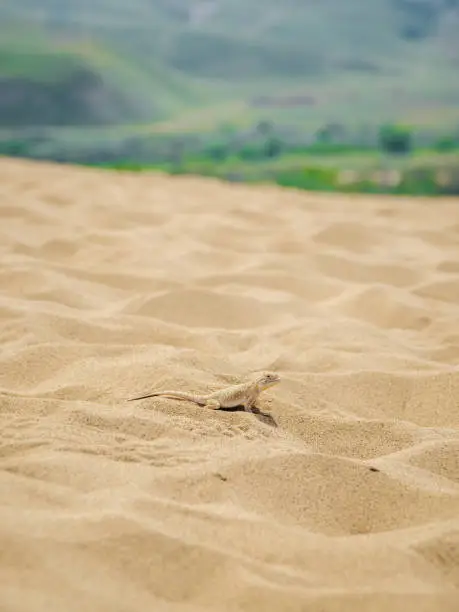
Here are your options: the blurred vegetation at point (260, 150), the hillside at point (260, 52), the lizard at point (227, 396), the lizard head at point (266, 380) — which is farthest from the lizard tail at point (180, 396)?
the hillside at point (260, 52)

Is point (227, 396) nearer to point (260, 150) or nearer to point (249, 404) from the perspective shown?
point (249, 404)

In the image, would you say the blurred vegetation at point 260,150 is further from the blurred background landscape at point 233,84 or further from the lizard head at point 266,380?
the lizard head at point 266,380

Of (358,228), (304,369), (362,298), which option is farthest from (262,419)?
(358,228)

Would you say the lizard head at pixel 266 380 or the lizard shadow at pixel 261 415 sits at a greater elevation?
the lizard head at pixel 266 380

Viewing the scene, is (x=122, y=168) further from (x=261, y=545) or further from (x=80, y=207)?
(x=261, y=545)

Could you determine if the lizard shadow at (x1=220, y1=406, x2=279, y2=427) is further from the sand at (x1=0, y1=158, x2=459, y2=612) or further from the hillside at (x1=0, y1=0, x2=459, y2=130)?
the hillside at (x1=0, y1=0, x2=459, y2=130)

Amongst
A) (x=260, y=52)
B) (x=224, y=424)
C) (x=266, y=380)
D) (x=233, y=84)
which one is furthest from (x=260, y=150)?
(x=224, y=424)
